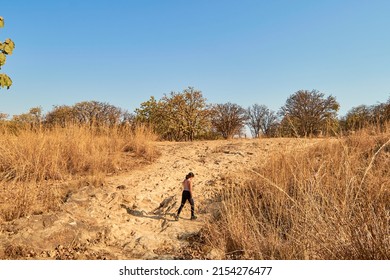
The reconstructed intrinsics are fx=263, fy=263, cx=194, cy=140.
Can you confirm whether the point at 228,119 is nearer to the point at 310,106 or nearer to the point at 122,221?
the point at 310,106

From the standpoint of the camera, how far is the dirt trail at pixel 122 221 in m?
3.26

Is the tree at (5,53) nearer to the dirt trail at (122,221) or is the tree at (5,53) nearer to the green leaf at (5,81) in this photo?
the green leaf at (5,81)

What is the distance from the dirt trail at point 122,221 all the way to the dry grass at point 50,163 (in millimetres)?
342

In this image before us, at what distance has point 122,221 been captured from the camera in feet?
14.5

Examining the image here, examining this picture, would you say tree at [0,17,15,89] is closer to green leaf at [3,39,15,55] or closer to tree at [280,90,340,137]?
green leaf at [3,39,15,55]

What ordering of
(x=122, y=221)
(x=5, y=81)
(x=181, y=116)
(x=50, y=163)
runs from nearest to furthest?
1. (x=5, y=81)
2. (x=122, y=221)
3. (x=50, y=163)
4. (x=181, y=116)

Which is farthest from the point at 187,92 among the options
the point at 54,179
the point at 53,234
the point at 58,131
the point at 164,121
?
the point at 53,234

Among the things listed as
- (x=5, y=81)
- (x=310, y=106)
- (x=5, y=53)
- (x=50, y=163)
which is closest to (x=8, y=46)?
(x=5, y=53)

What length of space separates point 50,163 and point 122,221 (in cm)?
259

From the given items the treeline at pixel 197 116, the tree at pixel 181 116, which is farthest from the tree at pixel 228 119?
the tree at pixel 181 116

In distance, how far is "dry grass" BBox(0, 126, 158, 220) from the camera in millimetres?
4094

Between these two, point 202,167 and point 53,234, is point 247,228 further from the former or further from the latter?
point 202,167
